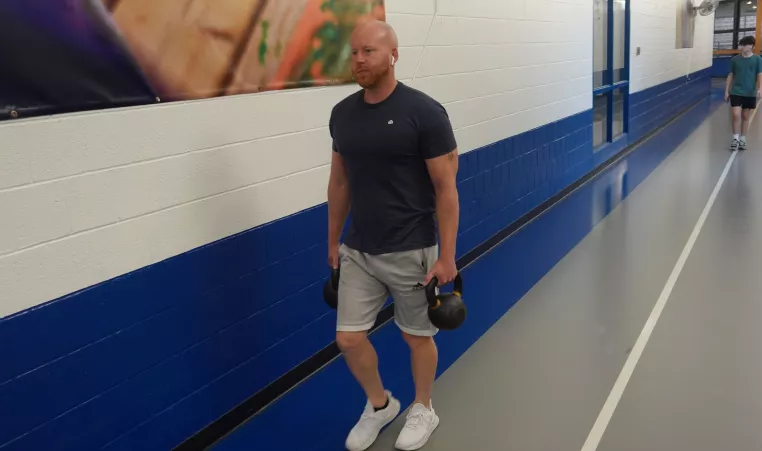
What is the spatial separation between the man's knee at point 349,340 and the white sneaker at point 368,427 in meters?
0.31

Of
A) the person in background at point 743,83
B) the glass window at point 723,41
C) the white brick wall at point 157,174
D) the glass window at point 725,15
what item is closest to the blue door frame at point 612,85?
the person in background at point 743,83

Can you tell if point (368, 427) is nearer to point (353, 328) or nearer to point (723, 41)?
point (353, 328)

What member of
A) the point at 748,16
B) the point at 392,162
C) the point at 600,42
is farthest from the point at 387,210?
the point at 748,16

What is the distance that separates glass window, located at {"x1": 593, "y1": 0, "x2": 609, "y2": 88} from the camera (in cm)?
818

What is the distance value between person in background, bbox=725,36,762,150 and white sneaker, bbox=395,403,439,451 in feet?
27.6

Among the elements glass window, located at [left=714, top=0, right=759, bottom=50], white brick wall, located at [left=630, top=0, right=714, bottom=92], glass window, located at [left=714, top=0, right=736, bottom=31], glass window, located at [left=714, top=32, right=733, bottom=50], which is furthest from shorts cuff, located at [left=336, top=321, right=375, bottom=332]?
glass window, located at [left=714, top=32, right=733, bottom=50]

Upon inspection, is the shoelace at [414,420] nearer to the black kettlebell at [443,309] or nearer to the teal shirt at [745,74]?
the black kettlebell at [443,309]

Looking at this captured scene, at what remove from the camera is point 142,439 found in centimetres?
237

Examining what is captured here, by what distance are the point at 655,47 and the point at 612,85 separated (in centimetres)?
298

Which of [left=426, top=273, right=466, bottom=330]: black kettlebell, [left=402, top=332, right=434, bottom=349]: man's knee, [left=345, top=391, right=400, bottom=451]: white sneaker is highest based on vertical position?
[left=426, top=273, right=466, bottom=330]: black kettlebell

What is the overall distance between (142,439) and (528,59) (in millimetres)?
4637

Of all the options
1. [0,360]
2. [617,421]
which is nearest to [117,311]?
[0,360]

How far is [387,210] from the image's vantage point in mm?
2281

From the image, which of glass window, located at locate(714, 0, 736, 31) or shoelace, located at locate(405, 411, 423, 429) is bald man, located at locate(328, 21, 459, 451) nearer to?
shoelace, located at locate(405, 411, 423, 429)
